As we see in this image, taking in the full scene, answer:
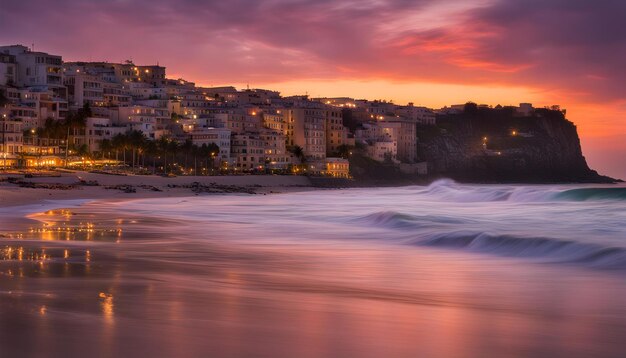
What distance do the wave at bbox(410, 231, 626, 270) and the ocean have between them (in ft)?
0.16

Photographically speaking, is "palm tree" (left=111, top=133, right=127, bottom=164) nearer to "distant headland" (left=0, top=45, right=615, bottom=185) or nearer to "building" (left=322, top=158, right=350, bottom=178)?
"distant headland" (left=0, top=45, right=615, bottom=185)

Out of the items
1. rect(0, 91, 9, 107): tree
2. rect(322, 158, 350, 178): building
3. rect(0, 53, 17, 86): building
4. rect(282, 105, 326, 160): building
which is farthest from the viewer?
rect(282, 105, 326, 160): building

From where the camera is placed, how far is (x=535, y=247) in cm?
1714

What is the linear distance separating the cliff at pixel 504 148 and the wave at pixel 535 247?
3940 inches

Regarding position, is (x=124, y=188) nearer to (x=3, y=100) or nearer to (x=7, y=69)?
(x=3, y=100)

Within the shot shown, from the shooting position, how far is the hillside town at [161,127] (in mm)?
69375

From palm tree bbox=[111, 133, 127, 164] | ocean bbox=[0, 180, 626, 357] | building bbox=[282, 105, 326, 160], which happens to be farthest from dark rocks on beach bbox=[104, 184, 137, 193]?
building bbox=[282, 105, 326, 160]

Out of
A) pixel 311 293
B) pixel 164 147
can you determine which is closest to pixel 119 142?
pixel 164 147

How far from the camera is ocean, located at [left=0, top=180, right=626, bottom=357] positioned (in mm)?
7172

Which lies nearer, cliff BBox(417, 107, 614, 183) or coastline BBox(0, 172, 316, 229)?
coastline BBox(0, 172, 316, 229)

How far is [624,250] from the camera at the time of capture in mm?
15242

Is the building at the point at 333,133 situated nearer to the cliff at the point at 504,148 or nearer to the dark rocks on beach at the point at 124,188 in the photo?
the cliff at the point at 504,148

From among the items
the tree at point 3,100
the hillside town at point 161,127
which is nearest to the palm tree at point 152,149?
the hillside town at point 161,127

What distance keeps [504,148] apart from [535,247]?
444 ft
